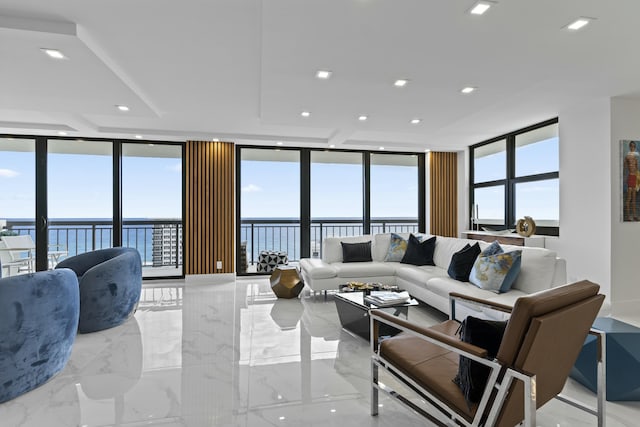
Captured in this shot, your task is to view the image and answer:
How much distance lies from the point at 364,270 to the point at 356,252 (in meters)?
0.51

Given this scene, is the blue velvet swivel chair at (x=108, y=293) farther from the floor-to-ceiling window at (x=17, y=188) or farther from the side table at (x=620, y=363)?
the side table at (x=620, y=363)

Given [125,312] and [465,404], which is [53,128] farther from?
[465,404]

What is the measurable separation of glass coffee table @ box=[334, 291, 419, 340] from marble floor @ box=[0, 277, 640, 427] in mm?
109

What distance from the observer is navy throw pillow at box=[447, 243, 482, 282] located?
3529mm

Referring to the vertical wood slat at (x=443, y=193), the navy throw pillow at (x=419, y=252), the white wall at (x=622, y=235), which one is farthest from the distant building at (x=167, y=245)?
the white wall at (x=622, y=235)

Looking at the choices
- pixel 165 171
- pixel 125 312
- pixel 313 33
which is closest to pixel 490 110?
pixel 313 33

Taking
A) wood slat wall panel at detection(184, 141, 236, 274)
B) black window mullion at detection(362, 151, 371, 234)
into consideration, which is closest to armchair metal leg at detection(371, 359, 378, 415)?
wood slat wall panel at detection(184, 141, 236, 274)

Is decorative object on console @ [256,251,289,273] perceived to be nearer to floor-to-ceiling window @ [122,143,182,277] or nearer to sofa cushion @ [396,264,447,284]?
floor-to-ceiling window @ [122,143,182,277]

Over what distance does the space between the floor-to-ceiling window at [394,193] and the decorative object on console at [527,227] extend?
94.5 inches

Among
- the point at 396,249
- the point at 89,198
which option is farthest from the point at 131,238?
the point at 396,249

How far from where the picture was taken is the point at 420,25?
216 centimetres

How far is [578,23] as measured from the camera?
84.0 inches

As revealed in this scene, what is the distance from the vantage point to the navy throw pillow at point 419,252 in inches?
180

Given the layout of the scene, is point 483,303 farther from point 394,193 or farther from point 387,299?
point 394,193
